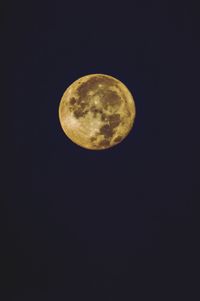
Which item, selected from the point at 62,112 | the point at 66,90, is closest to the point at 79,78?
the point at 66,90

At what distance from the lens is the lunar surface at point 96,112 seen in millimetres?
3512

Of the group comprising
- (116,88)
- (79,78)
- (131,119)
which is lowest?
(131,119)

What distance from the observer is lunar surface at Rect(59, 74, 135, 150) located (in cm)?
351

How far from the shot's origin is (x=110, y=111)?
3537mm

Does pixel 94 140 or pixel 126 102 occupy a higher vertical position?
pixel 126 102

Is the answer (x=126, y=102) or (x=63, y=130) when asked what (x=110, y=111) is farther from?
(x=63, y=130)

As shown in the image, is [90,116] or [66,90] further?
[66,90]

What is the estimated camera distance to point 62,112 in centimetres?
377

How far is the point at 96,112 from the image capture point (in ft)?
11.5

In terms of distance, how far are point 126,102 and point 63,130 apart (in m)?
0.92

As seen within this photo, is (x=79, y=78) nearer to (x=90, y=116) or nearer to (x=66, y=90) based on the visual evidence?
(x=66, y=90)

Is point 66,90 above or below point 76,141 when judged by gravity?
above

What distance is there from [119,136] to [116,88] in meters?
0.61

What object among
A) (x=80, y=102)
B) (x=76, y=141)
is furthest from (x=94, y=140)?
(x=80, y=102)
